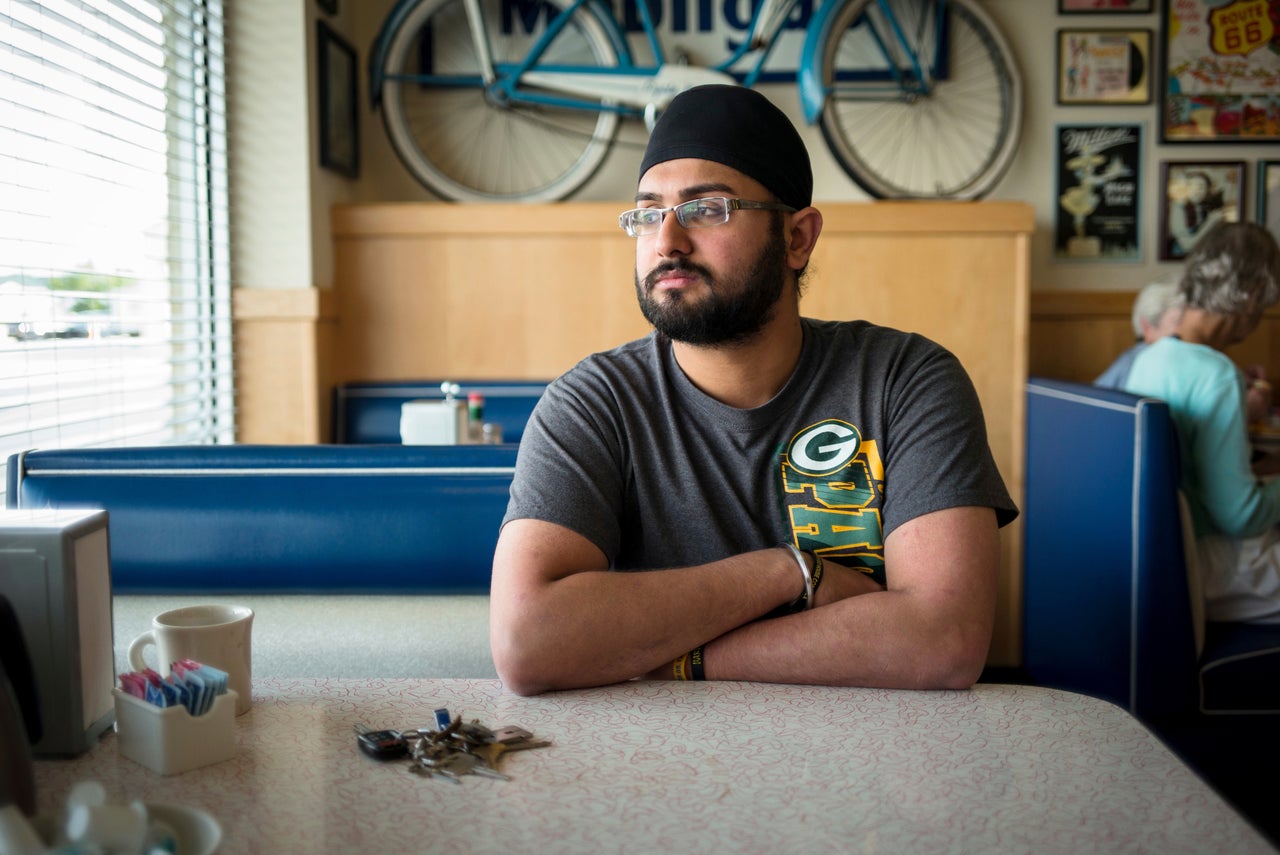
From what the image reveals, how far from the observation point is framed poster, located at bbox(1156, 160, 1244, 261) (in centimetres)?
388

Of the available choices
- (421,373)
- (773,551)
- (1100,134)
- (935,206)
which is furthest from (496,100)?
(773,551)

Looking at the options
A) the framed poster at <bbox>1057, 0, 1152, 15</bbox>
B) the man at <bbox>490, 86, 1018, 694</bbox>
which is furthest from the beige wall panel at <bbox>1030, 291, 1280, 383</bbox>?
the man at <bbox>490, 86, 1018, 694</bbox>

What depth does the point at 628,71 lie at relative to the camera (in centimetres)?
367

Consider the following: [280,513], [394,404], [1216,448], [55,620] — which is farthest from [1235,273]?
[55,620]

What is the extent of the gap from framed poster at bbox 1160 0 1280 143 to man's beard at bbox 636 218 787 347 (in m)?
3.13

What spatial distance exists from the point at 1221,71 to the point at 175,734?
4.20 meters

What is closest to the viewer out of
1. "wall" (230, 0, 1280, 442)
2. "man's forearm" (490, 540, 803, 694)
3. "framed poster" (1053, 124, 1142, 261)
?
"man's forearm" (490, 540, 803, 694)

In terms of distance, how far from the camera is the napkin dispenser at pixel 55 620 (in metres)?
0.85

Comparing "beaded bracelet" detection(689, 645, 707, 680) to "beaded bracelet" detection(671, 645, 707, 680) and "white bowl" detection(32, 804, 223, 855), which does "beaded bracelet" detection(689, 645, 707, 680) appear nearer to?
"beaded bracelet" detection(671, 645, 707, 680)

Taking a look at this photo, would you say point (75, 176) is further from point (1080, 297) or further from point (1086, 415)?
→ point (1080, 297)

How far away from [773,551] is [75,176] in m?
1.90

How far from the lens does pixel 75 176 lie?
234 centimetres

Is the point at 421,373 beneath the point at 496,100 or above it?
beneath

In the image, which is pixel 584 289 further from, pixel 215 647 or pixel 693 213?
pixel 215 647
